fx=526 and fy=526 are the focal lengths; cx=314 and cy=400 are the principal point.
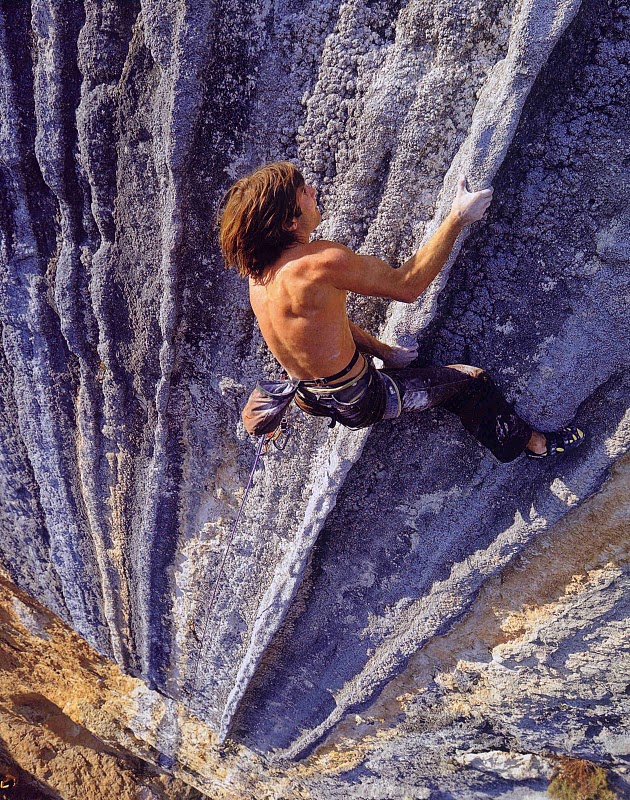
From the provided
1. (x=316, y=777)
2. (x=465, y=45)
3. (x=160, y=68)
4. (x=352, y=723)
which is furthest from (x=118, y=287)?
(x=316, y=777)

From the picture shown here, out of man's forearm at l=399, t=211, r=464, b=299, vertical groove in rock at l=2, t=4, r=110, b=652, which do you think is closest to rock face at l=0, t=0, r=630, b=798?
vertical groove in rock at l=2, t=4, r=110, b=652

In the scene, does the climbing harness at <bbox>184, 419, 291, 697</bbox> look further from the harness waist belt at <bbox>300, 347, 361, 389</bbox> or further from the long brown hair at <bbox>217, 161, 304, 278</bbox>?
the long brown hair at <bbox>217, 161, 304, 278</bbox>

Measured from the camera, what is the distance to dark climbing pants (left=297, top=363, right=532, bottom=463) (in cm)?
154

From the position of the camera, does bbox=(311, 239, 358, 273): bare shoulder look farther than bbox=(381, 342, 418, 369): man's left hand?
No

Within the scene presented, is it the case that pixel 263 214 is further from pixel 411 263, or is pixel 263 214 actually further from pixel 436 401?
pixel 436 401

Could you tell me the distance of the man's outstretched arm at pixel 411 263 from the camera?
1.33 m

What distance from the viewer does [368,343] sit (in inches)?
63.6

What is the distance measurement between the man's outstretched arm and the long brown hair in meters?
0.14

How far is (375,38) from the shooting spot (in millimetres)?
1410

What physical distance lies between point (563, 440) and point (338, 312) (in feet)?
2.76

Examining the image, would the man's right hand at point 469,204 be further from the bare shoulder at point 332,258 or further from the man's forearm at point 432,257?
the bare shoulder at point 332,258

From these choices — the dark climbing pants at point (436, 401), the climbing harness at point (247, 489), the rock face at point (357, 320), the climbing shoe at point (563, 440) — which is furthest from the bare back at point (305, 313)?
the climbing shoe at point (563, 440)

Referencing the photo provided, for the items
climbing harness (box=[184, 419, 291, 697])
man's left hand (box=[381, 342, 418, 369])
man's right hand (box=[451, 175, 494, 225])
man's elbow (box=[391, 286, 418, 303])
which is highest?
man's right hand (box=[451, 175, 494, 225])

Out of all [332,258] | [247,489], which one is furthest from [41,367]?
[332,258]
